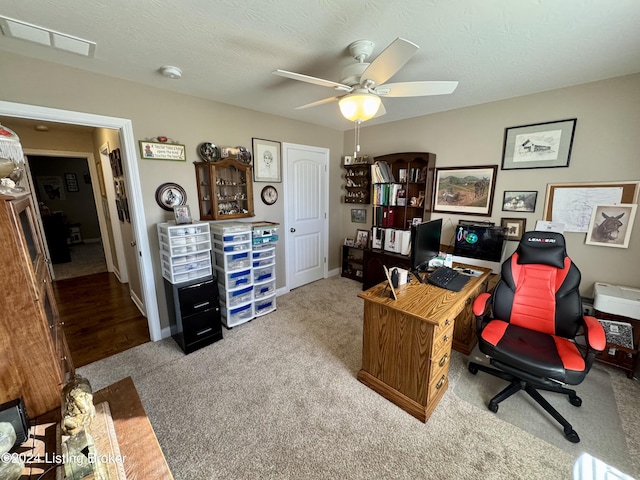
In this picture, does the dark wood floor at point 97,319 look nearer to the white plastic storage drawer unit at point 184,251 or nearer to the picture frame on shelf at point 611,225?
the white plastic storage drawer unit at point 184,251

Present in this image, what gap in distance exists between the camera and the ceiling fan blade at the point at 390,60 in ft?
3.72

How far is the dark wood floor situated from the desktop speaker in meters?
1.64

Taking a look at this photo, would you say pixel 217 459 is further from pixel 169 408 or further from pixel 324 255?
pixel 324 255

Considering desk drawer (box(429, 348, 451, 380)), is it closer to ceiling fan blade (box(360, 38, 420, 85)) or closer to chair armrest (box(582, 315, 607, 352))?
chair armrest (box(582, 315, 607, 352))

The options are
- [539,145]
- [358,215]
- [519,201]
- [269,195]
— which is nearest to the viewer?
[539,145]

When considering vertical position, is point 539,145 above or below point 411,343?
above

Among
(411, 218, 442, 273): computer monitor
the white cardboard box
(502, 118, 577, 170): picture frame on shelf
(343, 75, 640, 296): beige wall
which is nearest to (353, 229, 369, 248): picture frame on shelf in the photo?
(343, 75, 640, 296): beige wall

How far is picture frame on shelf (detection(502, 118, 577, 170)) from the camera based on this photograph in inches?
90.8

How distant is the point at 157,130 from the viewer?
7.63ft

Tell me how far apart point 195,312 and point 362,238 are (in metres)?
2.58

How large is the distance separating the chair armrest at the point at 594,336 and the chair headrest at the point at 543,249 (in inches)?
16.0

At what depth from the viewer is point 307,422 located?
1.63 m

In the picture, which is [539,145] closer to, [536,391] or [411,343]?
[536,391]

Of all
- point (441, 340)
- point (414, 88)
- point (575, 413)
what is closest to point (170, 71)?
point (414, 88)
